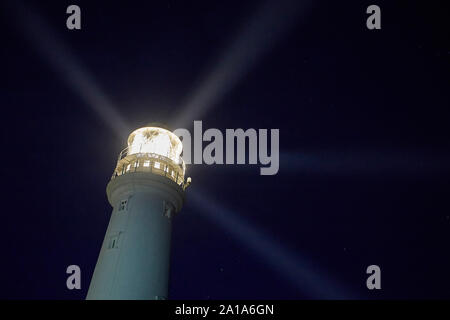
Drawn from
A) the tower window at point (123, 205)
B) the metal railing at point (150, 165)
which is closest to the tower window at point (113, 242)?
the tower window at point (123, 205)

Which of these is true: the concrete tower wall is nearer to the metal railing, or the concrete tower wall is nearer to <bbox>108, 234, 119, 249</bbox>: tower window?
<bbox>108, 234, 119, 249</bbox>: tower window

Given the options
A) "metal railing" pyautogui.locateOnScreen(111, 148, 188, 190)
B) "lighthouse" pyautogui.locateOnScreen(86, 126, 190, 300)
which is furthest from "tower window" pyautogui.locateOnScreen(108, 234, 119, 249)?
"metal railing" pyautogui.locateOnScreen(111, 148, 188, 190)

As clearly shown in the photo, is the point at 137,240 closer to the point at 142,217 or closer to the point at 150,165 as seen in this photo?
the point at 142,217

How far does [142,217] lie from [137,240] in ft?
3.41

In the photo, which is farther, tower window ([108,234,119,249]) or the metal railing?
the metal railing

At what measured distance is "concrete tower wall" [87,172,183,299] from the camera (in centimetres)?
1473

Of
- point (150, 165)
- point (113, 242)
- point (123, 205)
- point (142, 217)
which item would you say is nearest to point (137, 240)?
point (113, 242)

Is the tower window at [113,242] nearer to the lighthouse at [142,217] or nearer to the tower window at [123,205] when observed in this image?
the lighthouse at [142,217]

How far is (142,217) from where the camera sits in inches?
654

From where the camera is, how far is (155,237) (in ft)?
53.7

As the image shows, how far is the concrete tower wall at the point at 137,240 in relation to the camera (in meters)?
14.7
